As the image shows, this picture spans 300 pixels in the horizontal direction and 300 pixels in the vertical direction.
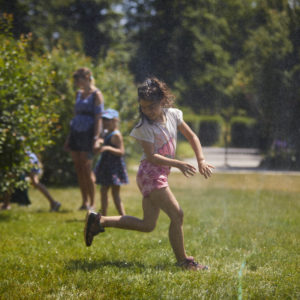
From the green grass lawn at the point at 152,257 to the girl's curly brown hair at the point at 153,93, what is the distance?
1.15 meters

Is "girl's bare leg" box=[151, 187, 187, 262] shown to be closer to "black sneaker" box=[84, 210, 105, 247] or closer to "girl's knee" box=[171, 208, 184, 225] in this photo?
"girl's knee" box=[171, 208, 184, 225]

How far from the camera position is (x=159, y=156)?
3367mm

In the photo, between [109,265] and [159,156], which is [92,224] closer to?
[109,265]

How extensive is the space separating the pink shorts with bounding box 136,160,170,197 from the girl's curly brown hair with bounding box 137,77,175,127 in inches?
13.3

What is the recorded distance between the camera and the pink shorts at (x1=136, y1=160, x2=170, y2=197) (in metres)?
3.42

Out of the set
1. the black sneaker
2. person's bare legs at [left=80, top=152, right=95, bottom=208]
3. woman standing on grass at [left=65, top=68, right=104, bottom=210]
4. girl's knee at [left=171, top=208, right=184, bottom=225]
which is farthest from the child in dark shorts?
girl's knee at [left=171, top=208, right=184, bottom=225]

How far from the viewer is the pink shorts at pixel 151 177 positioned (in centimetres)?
342

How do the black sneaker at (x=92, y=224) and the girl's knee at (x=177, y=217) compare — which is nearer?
the girl's knee at (x=177, y=217)

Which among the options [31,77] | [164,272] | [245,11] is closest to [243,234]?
[164,272]

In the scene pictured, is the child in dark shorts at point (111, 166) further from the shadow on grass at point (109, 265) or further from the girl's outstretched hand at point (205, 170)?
the girl's outstretched hand at point (205, 170)

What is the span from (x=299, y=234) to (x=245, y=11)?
13.4 metres

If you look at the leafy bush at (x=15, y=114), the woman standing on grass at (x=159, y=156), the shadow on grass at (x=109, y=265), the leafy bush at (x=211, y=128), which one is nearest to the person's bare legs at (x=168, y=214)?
the woman standing on grass at (x=159, y=156)

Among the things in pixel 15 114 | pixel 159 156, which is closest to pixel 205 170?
pixel 159 156

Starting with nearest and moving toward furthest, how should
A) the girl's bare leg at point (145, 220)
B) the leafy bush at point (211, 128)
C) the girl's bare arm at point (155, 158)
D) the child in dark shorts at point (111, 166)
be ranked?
the girl's bare arm at point (155, 158), the girl's bare leg at point (145, 220), the child in dark shorts at point (111, 166), the leafy bush at point (211, 128)
